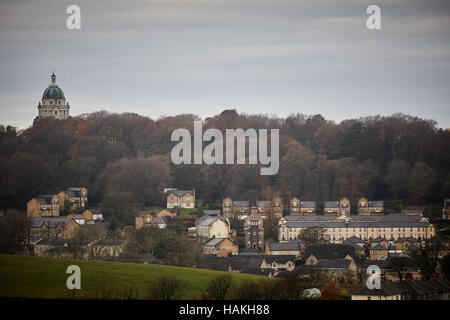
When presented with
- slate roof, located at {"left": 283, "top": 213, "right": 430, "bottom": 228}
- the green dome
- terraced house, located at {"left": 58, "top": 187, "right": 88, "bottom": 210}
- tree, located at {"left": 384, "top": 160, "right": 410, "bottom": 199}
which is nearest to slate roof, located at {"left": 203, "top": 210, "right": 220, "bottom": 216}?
slate roof, located at {"left": 283, "top": 213, "right": 430, "bottom": 228}

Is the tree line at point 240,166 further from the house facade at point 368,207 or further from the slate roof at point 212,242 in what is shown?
the slate roof at point 212,242

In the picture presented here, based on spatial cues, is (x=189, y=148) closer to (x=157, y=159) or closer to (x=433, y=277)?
(x=157, y=159)

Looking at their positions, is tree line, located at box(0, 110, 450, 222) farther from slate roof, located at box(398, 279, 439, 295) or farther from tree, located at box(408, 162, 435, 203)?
slate roof, located at box(398, 279, 439, 295)

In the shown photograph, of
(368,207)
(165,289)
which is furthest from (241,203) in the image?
(165,289)

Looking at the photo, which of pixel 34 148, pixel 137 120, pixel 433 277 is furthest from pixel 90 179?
pixel 433 277

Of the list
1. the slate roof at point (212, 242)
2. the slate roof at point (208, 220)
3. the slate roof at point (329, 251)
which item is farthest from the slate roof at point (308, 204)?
the slate roof at point (329, 251)

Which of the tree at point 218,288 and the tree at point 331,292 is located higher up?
the tree at point 218,288

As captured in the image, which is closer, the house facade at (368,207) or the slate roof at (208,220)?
the slate roof at (208,220)
